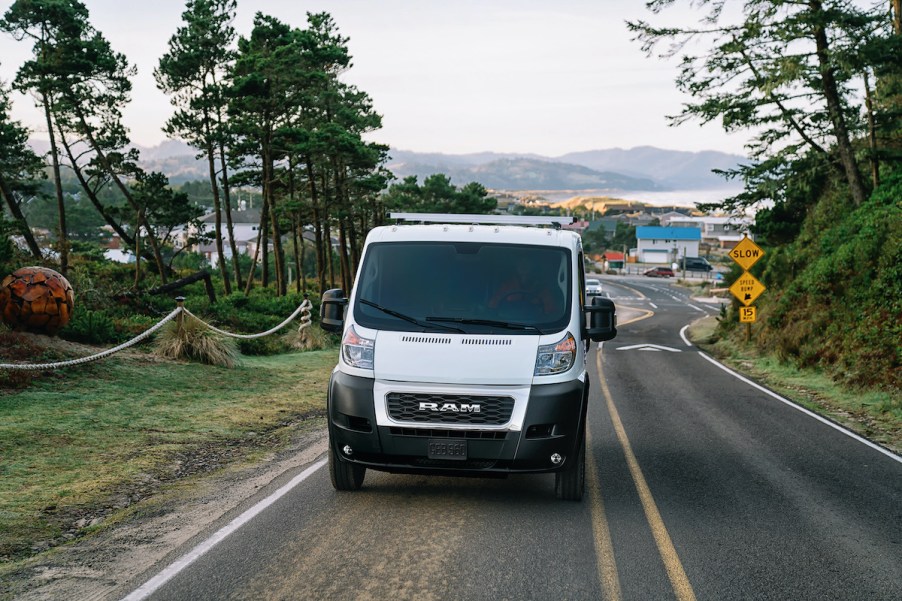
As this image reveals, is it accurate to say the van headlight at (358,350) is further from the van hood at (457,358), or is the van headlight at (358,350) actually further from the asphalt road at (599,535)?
the asphalt road at (599,535)

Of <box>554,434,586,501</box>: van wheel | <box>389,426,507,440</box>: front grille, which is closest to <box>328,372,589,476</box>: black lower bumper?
<box>389,426,507,440</box>: front grille

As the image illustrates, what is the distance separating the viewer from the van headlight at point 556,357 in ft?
23.0

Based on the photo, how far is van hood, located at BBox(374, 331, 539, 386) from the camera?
22.5 ft

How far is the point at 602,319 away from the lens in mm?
7805

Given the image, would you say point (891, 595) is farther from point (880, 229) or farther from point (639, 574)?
point (880, 229)

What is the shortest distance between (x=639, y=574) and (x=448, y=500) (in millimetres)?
2283

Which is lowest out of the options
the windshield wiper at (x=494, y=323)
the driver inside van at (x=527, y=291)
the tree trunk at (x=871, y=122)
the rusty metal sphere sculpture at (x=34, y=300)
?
the rusty metal sphere sculpture at (x=34, y=300)

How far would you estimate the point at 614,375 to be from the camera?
69.2 ft

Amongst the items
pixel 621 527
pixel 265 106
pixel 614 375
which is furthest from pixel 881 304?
pixel 265 106

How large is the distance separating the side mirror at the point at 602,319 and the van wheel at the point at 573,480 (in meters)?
1.01

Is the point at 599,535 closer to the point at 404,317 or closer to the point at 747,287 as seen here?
the point at 404,317

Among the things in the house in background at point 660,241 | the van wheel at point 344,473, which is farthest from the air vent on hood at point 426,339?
the house in background at point 660,241

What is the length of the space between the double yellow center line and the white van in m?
0.57

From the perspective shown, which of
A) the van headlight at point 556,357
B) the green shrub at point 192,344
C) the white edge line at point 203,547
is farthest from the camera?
the green shrub at point 192,344
